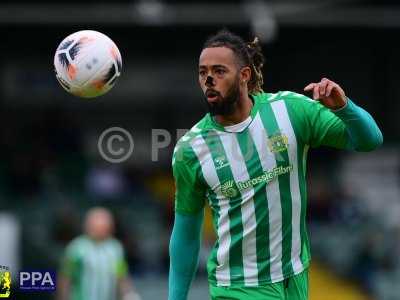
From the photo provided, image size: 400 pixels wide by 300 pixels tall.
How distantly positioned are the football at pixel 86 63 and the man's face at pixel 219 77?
75 centimetres

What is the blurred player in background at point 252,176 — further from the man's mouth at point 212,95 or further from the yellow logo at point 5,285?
the yellow logo at point 5,285

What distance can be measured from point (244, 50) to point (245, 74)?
0.12 m

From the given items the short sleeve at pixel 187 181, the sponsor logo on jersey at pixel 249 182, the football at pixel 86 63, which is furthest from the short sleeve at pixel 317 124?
the football at pixel 86 63

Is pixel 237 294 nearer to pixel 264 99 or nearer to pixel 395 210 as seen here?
pixel 264 99

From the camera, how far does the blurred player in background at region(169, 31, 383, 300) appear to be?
4738 mm

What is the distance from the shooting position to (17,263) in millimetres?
12227

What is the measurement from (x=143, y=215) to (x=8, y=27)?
463 cm

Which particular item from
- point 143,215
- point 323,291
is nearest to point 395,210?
point 323,291

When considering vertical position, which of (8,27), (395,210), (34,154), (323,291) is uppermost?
(8,27)

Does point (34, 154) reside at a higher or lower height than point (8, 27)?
lower

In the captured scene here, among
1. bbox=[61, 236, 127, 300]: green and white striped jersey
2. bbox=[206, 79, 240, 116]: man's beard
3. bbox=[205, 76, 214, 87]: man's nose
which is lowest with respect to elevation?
bbox=[61, 236, 127, 300]: green and white striped jersey

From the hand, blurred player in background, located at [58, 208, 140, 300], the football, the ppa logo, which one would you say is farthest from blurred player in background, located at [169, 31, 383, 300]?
blurred player in background, located at [58, 208, 140, 300]

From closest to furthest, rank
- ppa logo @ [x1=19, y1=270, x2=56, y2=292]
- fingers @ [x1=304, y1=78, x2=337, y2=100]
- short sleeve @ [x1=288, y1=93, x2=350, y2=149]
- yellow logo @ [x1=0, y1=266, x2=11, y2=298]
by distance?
fingers @ [x1=304, y1=78, x2=337, y2=100]
short sleeve @ [x1=288, y1=93, x2=350, y2=149]
yellow logo @ [x1=0, y1=266, x2=11, y2=298]
ppa logo @ [x1=19, y1=270, x2=56, y2=292]

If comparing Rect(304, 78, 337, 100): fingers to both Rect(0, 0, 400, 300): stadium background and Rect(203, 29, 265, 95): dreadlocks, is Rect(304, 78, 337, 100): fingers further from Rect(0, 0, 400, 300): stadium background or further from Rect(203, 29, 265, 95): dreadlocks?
Rect(0, 0, 400, 300): stadium background
